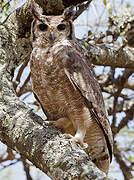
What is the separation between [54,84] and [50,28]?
2.43 feet

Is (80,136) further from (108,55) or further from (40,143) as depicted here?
(108,55)

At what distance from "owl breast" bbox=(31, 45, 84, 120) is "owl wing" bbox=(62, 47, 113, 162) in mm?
55

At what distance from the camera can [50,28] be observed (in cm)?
400

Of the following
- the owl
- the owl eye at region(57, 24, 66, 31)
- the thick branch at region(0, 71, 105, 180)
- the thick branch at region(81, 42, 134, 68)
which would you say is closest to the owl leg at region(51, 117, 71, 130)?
the owl

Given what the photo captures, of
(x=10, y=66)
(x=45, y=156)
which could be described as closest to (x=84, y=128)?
(x=10, y=66)

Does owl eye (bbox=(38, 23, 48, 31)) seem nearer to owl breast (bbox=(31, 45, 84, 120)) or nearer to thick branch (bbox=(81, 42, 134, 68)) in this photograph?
owl breast (bbox=(31, 45, 84, 120))

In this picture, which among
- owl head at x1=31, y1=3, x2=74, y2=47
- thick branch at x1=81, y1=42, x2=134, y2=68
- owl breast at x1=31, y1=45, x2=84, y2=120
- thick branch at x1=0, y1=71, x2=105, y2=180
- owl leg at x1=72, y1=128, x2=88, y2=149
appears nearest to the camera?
thick branch at x1=0, y1=71, x2=105, y2=180

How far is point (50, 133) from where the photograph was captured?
266 centimetres

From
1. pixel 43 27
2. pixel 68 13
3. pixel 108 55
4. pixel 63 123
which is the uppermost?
pixel 68 13

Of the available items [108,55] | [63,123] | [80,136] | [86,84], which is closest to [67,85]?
[86,84]

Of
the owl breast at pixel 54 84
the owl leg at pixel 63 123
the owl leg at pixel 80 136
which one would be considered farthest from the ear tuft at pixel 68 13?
the owl leg at pixel 80 136

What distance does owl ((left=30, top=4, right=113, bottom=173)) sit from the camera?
3.58 meters

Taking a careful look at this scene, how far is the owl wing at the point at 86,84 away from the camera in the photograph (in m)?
3.60

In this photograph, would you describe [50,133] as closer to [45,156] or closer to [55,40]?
[45,156]
